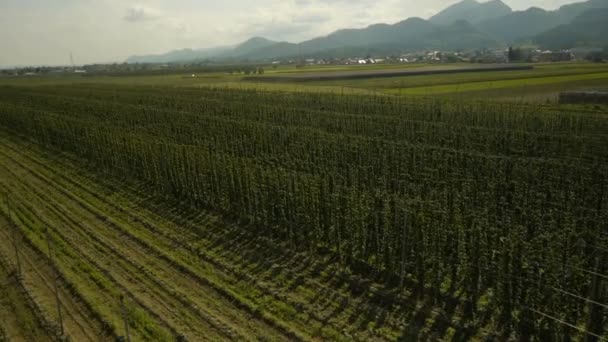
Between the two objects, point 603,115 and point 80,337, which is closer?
point 80,337

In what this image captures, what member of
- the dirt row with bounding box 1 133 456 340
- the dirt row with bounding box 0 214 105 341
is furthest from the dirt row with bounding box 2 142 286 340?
the dirt row with bounding box 0 214 105 341

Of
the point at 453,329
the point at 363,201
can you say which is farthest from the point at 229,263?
the point at 453,329

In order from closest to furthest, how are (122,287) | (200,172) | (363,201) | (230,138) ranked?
(122,287) → (363,201) → (200,172) → (230,138)

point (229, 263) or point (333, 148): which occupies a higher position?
point (333, 148)

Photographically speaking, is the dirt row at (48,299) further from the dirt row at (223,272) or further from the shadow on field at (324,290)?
the shadow on field at (324,290)

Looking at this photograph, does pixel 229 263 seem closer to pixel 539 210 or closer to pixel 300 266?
pixel 300 266

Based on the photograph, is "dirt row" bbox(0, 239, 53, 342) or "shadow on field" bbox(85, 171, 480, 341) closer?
"shadow on field" bbox(85, 171, 480, 341)

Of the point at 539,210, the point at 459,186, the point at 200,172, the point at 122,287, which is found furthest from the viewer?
the point at 200,172

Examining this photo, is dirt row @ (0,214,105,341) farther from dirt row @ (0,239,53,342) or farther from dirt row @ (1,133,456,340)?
dirt row @ (1,133,456,340)

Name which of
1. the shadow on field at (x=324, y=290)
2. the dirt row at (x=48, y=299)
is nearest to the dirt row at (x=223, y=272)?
the shadow on field at (x=324, y=290)
